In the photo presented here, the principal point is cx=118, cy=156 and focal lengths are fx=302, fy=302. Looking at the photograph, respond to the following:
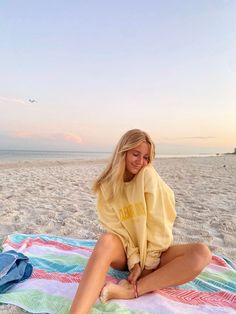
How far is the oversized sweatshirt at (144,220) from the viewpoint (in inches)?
85.5

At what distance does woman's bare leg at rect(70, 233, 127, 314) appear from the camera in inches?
66.6

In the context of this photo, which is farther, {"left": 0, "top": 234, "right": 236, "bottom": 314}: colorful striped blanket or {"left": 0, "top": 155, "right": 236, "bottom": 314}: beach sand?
{"left": 0, "top": 155, "right": 236, "bottom": 314}: beach sand

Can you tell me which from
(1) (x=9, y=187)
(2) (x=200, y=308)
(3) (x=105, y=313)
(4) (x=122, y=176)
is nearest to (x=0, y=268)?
(3) (x=105, y=313)

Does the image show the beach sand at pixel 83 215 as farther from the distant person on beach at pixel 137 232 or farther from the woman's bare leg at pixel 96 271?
the distant person on beach at pixel 137 232

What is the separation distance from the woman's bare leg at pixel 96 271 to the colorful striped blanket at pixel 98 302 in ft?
0.59

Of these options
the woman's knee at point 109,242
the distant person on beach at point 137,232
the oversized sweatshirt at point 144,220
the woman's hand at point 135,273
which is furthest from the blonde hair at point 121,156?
the woman's hand at point 135,273

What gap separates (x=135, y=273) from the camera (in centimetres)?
213

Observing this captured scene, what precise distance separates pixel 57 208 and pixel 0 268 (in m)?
2.66

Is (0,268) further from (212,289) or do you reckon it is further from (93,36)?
(93,36)

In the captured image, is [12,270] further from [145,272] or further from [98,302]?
[145,272]

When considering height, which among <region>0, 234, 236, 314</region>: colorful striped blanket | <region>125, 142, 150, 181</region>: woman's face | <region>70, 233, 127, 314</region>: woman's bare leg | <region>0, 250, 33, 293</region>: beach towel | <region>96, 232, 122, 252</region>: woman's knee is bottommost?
<region>0, 234, 236, 314</region>: colorful striped blanket

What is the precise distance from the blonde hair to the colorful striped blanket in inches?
28.1

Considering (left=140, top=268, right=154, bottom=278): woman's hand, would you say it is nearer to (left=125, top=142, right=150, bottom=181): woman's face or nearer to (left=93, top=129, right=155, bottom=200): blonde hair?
(left=93, top=129, right=155, bottom=200): blonde hair

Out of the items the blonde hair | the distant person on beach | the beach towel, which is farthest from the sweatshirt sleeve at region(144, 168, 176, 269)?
the beach towel
